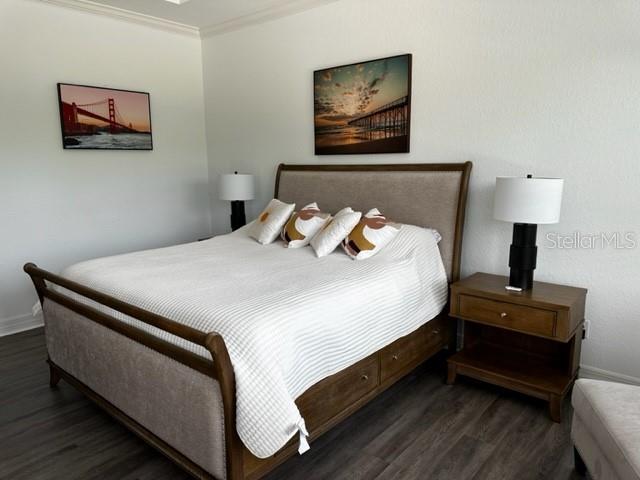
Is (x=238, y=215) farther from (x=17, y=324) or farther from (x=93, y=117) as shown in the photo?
(x=17, y=324)

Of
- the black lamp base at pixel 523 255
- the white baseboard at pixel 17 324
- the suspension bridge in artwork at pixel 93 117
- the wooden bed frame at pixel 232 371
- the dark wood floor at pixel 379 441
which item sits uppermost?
the suspension bridge in artwork at pixel 93 117

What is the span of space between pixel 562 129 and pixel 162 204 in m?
3.58

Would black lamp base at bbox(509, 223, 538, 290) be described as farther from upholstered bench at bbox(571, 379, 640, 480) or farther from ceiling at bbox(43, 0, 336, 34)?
ceiling at bbox(43, 0, 336, 34)

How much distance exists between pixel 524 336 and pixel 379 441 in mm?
1244

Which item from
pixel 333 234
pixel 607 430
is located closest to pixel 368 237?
pixel 333 234

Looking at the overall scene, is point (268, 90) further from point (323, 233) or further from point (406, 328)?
point (406, 328)

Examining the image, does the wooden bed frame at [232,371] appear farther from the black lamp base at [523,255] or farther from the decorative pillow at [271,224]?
the decorative pillow at [271,224]

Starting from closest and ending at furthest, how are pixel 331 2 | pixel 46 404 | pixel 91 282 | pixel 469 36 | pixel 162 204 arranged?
pixel 91 282 → pixel 46 404 → pixel 469 36 → pixel 331 2 → pixel 162 204

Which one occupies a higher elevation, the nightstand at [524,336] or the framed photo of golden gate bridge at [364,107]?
the framed photo of golden gate bridge at [364,107]

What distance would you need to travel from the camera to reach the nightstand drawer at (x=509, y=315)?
94.6 inches

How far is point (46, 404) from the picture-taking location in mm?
2625

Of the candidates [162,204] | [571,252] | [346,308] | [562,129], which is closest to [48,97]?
[162,204]

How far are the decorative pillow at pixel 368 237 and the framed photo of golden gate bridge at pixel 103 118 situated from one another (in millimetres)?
2501

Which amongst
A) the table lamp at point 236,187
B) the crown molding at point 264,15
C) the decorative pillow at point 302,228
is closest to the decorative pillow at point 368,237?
the decorative pillow at point 302,228
